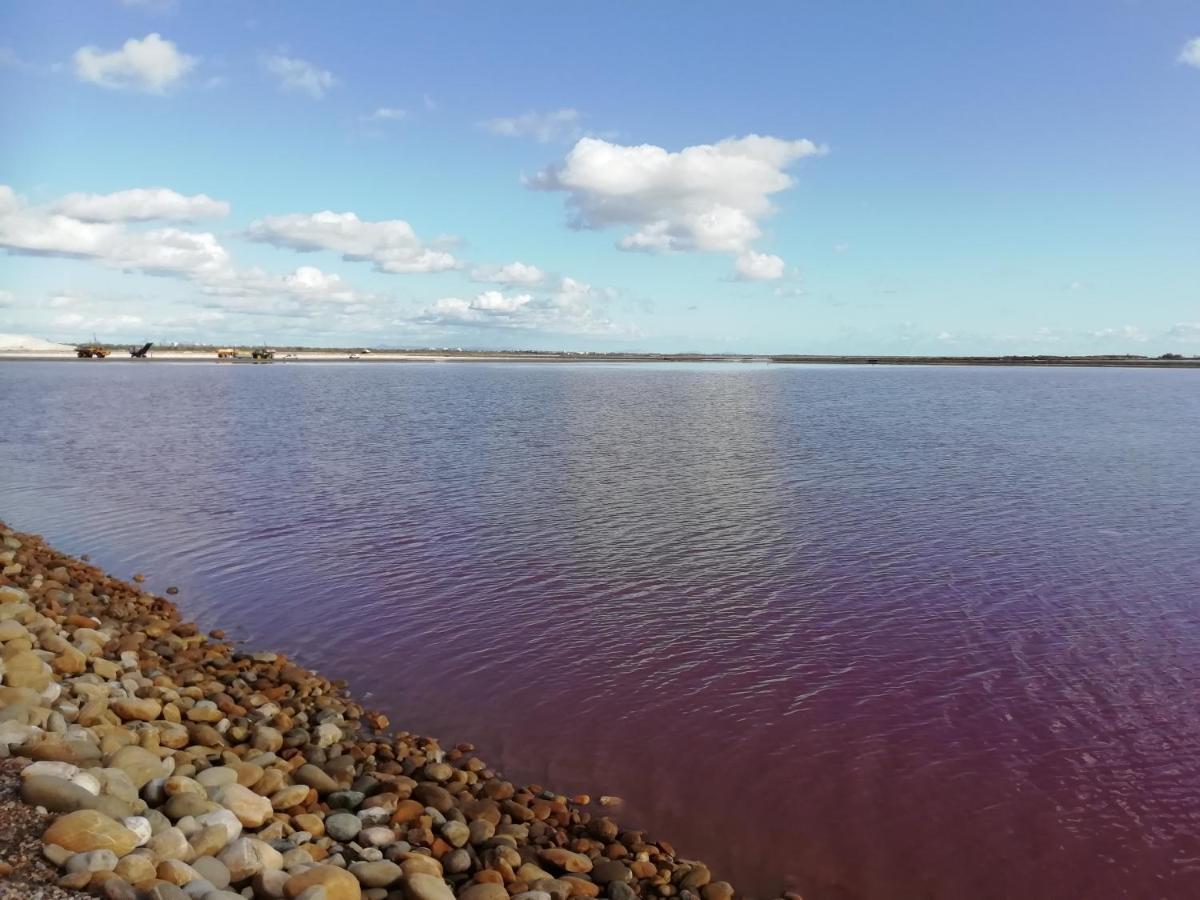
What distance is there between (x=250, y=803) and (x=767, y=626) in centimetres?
1253

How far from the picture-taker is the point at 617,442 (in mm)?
56500

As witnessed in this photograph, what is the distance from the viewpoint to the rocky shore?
340 inches

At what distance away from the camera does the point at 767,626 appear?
19.6 meters

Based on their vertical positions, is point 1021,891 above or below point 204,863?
below

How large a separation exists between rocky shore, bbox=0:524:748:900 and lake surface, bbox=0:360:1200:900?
4.19ft

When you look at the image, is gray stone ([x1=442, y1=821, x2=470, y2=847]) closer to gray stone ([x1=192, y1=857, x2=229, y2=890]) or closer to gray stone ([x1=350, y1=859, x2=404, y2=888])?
gray stone ([x1=350, y1=859, x2=404, y2=888])

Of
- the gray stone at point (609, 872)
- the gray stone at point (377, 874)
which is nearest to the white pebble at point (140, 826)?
the gray stone at point (377, 874)

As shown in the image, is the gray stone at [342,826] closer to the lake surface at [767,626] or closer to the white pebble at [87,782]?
the white pebble at [87,782]

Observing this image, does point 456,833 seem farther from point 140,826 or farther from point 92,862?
point 92,862

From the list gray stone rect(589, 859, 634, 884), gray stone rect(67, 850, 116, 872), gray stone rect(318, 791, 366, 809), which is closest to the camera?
gray stone rect(67, 850, 116, 872)

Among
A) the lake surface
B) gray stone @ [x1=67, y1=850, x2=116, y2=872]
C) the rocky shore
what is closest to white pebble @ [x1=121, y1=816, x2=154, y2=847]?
the rocky shore

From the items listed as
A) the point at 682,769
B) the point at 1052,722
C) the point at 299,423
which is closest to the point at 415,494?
the point at 682,769

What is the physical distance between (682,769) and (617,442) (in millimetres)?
43312

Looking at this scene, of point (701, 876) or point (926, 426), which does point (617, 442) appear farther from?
point (701, 876)
